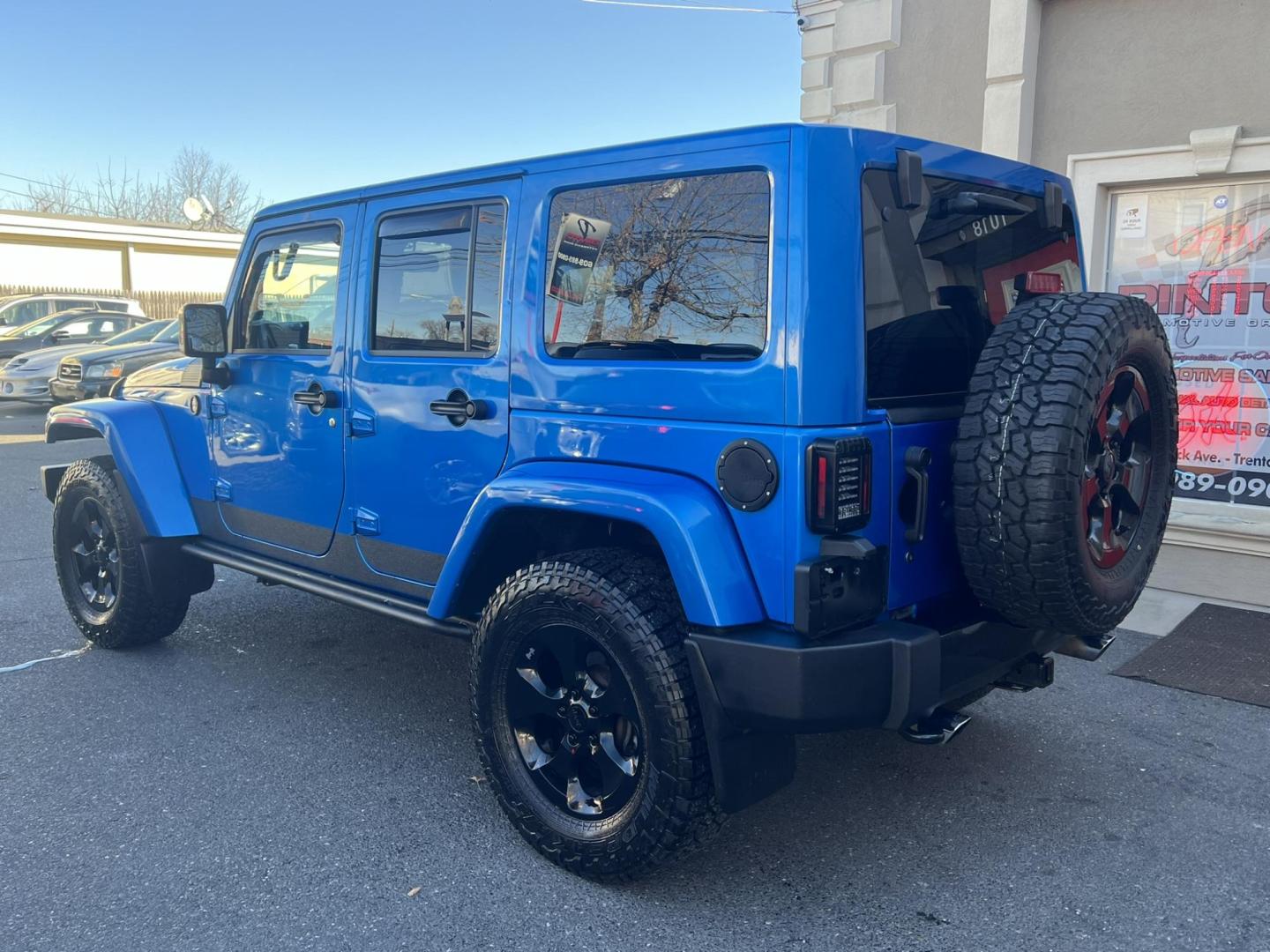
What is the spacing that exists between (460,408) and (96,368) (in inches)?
489

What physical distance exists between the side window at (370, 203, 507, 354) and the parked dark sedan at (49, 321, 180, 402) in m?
11.1

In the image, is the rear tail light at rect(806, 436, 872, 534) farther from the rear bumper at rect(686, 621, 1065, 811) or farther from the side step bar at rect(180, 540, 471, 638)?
the side step bar at rect(180, 540, 471, 638)

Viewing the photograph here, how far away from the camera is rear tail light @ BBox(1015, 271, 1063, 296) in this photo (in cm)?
328

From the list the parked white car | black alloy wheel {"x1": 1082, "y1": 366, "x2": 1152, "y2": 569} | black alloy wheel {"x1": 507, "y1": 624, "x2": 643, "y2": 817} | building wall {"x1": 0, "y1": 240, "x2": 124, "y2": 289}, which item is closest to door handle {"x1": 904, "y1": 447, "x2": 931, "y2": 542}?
black alloy wheel {"x1": 1082, "y1": 366, "x2": 1152, "y2": 569}

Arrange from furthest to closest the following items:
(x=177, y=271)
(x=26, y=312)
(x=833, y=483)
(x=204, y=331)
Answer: (x=177, y=271) → (x=26, y=312) → (x=204, y=331) → (x=833, y=483)

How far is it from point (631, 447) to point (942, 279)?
1003mm

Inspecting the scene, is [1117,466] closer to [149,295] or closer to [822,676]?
[822,676]

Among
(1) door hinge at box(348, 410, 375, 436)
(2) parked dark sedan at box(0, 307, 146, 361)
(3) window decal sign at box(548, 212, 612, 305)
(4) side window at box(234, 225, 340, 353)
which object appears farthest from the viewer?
(2) parked dark sedan at box(0, 307, 146, 361)

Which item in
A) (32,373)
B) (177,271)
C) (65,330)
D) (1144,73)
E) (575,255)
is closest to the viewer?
(575,255)

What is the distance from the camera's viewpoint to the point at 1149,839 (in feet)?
10.4

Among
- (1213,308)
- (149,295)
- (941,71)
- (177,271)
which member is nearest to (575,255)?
(1213,308)

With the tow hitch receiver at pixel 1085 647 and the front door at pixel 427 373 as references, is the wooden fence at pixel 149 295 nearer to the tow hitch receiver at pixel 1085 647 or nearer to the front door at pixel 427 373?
the front door at pixel 427 373

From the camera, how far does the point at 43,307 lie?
→ 1919 centimetres

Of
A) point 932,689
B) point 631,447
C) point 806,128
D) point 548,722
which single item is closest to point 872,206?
point 806,128
